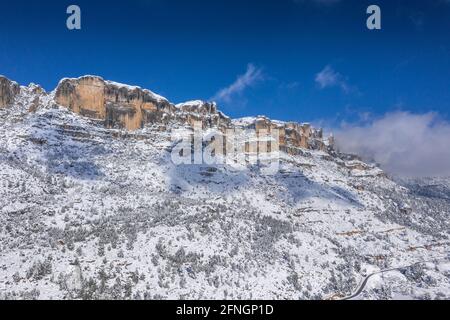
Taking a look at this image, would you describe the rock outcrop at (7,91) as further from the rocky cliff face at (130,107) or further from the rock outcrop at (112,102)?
the rock outcrop at (112,102)

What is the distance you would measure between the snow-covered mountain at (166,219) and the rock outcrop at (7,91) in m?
0.38

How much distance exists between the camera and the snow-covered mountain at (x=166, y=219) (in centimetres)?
5686

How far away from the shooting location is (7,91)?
103m

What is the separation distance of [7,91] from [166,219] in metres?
59.5

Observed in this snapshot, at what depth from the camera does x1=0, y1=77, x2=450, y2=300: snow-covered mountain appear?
5686 cm

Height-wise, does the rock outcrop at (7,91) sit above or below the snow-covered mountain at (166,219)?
above

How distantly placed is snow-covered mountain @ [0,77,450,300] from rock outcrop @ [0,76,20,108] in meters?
0.38

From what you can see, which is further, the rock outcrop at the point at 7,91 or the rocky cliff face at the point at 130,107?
the rocky cliff face at the point at 130,107

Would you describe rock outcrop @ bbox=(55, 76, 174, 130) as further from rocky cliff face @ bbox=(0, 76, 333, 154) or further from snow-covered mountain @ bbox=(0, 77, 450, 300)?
snow-covered mountain @ bbox=(0, 77, 450, 300)

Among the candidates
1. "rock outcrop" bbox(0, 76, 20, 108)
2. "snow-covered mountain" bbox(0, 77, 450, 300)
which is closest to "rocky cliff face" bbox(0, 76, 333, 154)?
"rock outcrop" bbox(0, 76, 20, 108)

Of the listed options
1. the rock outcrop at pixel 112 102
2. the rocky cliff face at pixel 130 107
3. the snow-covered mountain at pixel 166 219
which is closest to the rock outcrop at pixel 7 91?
the rocky cliff face at pixel 130 107

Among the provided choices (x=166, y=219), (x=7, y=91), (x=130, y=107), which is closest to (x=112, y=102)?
(x=130, y=107)
